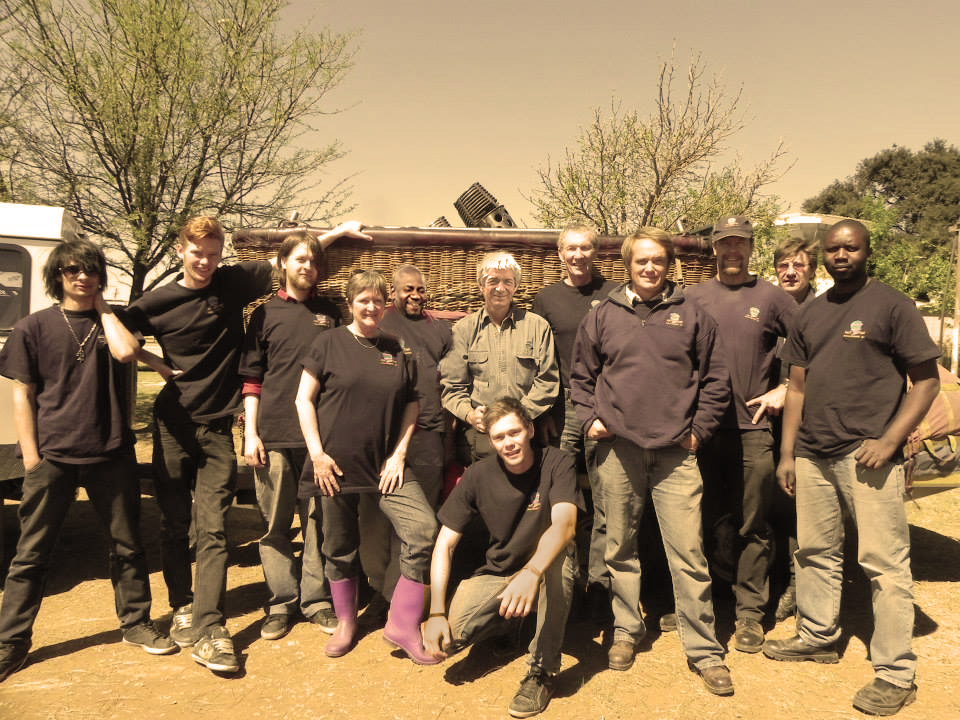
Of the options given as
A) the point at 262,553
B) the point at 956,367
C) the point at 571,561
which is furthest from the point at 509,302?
the point at 956,367

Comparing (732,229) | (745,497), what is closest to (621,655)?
(745,497)

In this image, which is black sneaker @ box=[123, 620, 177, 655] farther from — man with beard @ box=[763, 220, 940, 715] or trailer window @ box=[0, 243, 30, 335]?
man with beard @ box=[763, 220, 940, 715]

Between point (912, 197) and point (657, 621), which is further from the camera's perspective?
point (912, 197)

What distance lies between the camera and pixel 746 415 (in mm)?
3768

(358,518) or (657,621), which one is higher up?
(358,518)

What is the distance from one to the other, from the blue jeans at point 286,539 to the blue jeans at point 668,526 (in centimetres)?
161

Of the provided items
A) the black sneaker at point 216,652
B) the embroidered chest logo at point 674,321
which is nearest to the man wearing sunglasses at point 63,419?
the black sneaker at point 216,652

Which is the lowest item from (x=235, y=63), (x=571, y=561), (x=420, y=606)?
(x=420, y=606)

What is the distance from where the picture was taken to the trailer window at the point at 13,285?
15.6ft

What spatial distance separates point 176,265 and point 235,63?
326 centimetres

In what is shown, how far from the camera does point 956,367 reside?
16.4 metres

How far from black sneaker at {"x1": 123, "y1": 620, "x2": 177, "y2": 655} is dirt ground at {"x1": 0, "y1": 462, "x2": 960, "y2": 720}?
1.8 inches

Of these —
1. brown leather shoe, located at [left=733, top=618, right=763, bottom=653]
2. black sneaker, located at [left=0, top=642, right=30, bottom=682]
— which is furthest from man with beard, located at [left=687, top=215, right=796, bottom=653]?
black sneaker, located at [left=0, top=642, right=30, bottom=682]

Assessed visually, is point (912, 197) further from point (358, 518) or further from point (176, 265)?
point (358, 518)
